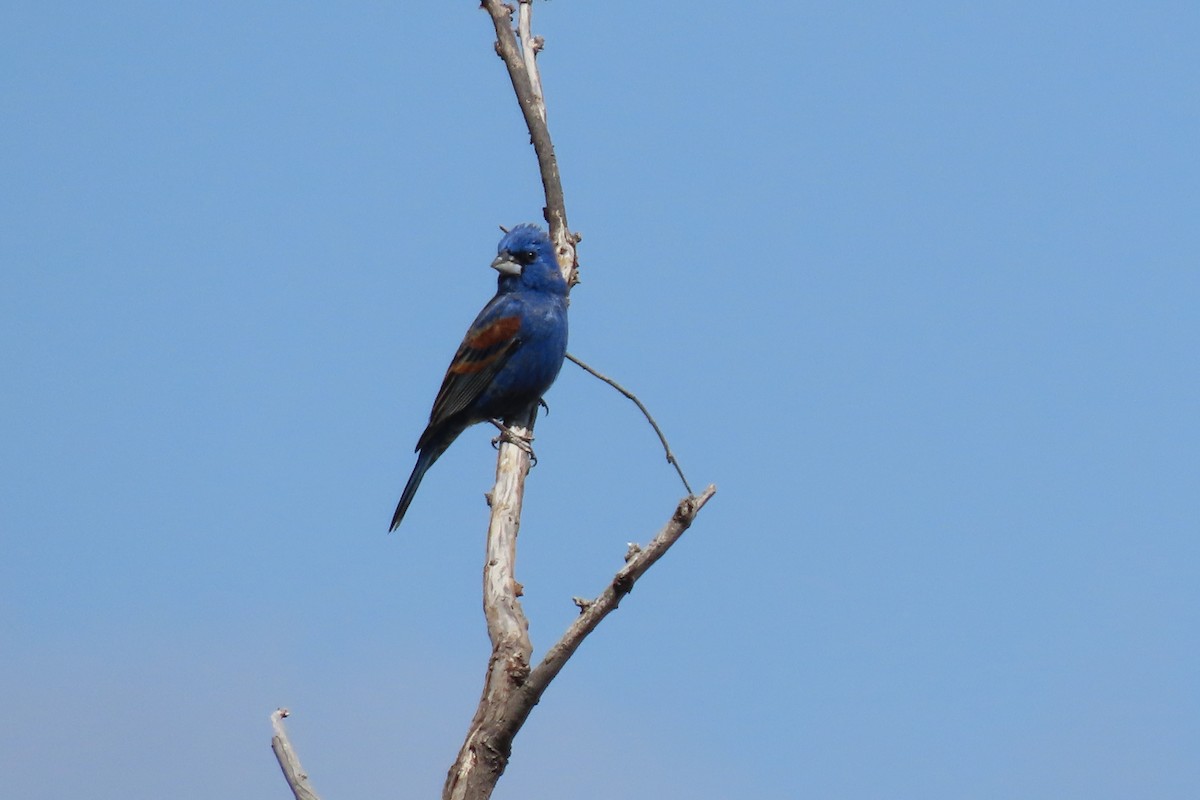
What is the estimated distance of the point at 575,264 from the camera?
10398mm

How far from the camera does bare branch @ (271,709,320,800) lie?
6.65 meters

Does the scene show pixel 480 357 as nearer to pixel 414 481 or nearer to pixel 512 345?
pixel 512 345

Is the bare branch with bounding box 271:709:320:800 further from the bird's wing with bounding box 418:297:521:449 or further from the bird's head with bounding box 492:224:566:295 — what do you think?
the bird's head with bounding box 492:224:566:295

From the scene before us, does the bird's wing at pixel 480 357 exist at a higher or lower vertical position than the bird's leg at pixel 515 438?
higher

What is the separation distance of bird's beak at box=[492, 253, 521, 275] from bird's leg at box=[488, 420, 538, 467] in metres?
1.14

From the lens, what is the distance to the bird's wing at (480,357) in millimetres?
9930

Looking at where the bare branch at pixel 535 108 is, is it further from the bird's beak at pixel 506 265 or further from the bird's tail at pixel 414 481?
the bird's tail at pixel 414 481

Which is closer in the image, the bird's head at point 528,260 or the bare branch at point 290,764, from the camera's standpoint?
the bare branch at point 290,764

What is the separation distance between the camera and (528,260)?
1002cm

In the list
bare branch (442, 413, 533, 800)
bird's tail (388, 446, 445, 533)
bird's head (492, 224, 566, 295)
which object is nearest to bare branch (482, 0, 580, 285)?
bird's head (492, 224, 566, 295)

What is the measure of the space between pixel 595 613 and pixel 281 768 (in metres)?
1.73

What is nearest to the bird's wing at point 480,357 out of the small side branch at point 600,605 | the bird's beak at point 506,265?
the bird's beak at point 506,265

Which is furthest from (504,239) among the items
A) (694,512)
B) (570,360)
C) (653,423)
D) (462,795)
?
(462,795)

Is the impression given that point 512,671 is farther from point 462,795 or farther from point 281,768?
point 281,768
